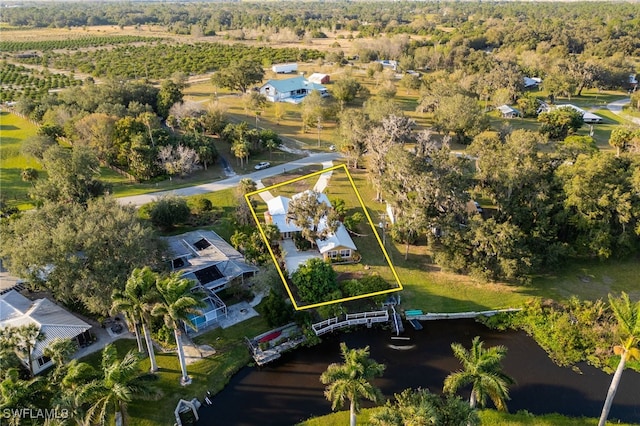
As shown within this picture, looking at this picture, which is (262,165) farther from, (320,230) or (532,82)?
(532,82)

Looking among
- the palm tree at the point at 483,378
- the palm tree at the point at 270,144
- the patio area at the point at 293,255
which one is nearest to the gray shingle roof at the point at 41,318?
the patio area at the point at 293,255

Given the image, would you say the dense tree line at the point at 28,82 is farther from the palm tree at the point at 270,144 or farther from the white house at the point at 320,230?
the white house at the point at 320,230

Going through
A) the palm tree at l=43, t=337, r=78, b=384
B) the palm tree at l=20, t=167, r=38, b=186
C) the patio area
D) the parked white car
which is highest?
the palm tree at l=43, t=337, r=78, b=384

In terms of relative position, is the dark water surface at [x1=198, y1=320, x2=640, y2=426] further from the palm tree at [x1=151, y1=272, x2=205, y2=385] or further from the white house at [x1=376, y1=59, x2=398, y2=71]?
the white house at [x1=376, y1=59, x2=398, y2=71]

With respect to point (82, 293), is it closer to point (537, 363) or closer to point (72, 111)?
point (537, 363)

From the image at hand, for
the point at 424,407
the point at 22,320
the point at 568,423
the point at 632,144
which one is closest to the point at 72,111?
the point at 22,320

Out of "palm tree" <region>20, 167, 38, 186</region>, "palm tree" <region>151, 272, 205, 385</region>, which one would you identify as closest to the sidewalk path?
"palm tree" <region>151, 272, 205, 385</region>
